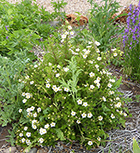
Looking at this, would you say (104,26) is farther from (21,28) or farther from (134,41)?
(21,28)

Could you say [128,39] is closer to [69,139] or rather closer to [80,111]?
[80,111]

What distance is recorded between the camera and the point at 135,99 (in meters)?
2.60

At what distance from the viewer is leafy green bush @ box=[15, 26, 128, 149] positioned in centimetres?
187

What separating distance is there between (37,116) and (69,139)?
0.45 metres

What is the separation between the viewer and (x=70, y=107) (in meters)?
1.88

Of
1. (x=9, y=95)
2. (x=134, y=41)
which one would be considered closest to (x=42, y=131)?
(x=9, y=95)

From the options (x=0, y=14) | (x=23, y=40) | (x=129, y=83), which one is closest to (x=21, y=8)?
(x=0, y=14)

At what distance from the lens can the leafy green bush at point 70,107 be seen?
1.87 metres

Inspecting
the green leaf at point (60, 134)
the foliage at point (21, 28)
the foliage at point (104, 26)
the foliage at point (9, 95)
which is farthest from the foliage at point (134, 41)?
the foliage at point (9, 95)

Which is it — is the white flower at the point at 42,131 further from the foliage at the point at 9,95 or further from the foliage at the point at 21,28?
the foliage at the point at 21,28

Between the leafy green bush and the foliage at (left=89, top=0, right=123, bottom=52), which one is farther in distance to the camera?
the foliage at (left=89, top=0, right=123, bottom=52)

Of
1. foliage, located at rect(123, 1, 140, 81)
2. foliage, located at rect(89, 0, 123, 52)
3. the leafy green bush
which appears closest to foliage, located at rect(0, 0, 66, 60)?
the leafy green bush

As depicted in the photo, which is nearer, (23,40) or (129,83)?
(129,83)

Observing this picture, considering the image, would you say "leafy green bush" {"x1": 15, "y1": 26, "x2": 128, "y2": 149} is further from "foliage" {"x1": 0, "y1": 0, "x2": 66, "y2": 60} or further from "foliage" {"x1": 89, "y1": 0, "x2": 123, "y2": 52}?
"foliage" {"x1": 89, "y1": 0, "x2": 123, "y2": 52}
